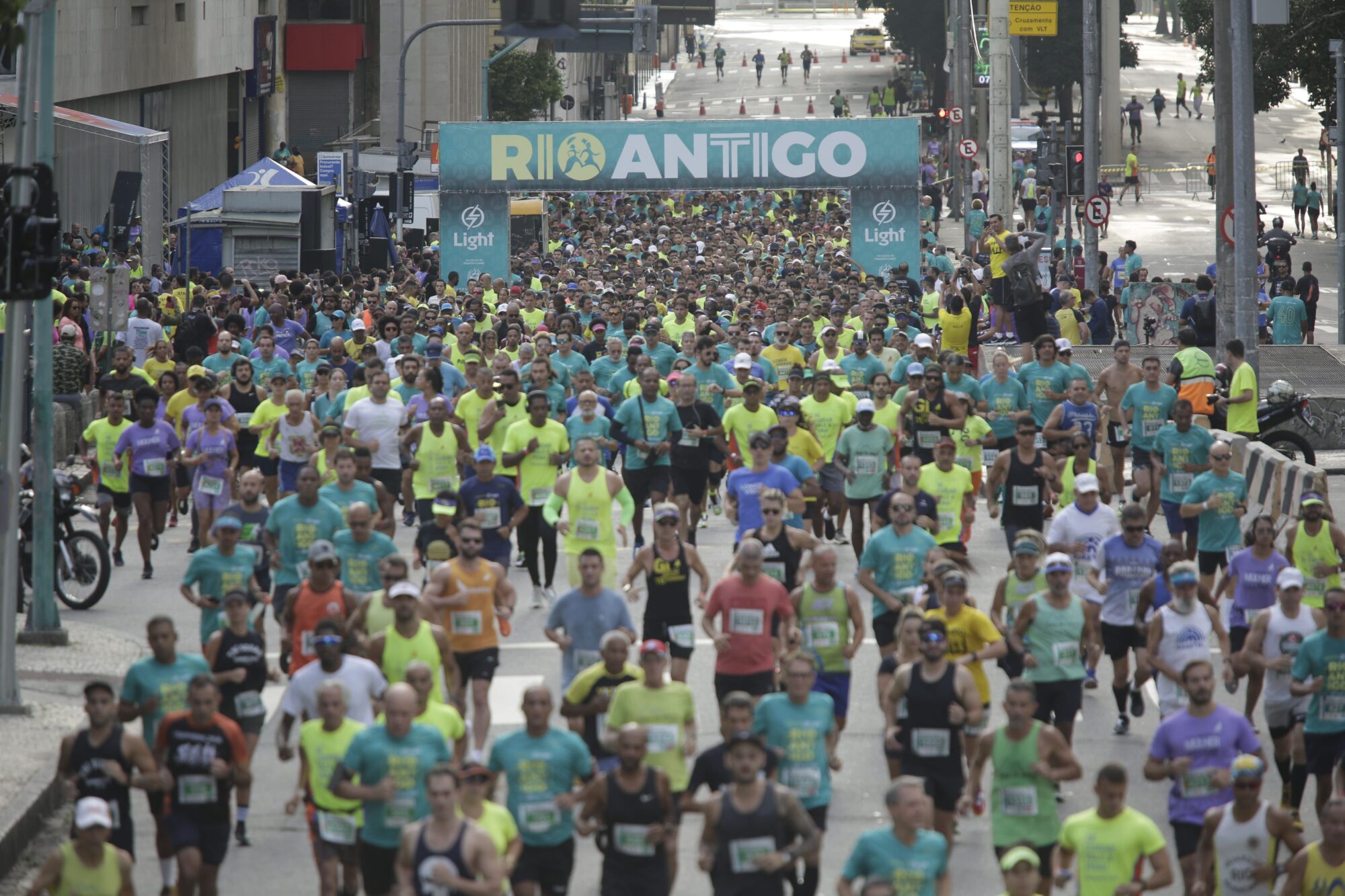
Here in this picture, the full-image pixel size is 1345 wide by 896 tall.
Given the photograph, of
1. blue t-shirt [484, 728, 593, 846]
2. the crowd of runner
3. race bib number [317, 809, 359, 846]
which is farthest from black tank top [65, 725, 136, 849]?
blue t-shirt [484, 728, 593, 846]

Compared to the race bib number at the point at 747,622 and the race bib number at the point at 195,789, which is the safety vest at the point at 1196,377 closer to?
the race bib number at the point at 747,622

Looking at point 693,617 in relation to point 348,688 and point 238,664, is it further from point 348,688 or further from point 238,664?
point 348,688

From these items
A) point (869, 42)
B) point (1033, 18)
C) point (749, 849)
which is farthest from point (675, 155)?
point (869, 42)

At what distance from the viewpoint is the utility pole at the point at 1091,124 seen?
3681cm

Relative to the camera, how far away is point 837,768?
→ 1142 centimetres

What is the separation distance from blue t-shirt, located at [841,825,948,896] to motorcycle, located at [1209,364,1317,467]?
13575 millimetres

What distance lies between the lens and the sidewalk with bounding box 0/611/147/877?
1202 cm

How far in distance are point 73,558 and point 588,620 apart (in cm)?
693

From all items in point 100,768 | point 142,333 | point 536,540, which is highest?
point 142,333

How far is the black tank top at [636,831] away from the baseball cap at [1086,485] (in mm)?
5751

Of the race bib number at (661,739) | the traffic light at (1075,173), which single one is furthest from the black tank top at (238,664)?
the traffic light at (1075,173)

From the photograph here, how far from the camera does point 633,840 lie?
965 centimetres

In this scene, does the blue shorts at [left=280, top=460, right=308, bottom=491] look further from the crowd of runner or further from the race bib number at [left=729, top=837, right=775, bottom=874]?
the race bib number at [left=729, top=837, right=775, bottom=874]

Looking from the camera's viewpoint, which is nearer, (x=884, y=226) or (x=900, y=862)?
(x=900, y=862)
